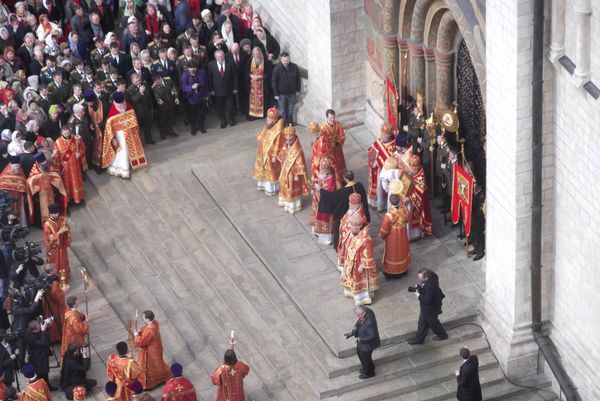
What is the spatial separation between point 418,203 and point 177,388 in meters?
6.23

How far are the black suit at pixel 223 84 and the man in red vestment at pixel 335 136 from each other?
12.4 ft

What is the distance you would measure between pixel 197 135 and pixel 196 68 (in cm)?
147

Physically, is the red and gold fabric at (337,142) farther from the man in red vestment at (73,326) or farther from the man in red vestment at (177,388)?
the man in red vestment at (177,388)

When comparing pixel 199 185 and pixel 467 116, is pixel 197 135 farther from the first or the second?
pixel 467 116

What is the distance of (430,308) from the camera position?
1155 inches

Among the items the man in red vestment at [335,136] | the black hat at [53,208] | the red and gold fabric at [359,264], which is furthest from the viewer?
the man in red vestment at [335,136]

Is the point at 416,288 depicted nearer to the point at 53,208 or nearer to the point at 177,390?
the point at 177,390

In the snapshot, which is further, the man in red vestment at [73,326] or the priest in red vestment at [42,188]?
the priest in red vestment at [42,188]

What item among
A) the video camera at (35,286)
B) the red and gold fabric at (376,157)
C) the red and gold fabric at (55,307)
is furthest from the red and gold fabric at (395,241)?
the video camera at (35,286)

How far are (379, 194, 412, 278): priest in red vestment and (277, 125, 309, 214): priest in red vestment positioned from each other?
95.8 inches

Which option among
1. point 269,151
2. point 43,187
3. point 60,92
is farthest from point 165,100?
point 43,187

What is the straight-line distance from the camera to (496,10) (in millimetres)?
27062

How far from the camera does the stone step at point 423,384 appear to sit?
29.3 m

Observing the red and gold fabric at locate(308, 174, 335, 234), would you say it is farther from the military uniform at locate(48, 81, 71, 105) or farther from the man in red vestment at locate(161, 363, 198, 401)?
the military uniform at locate(48, 81, 71, 105)
